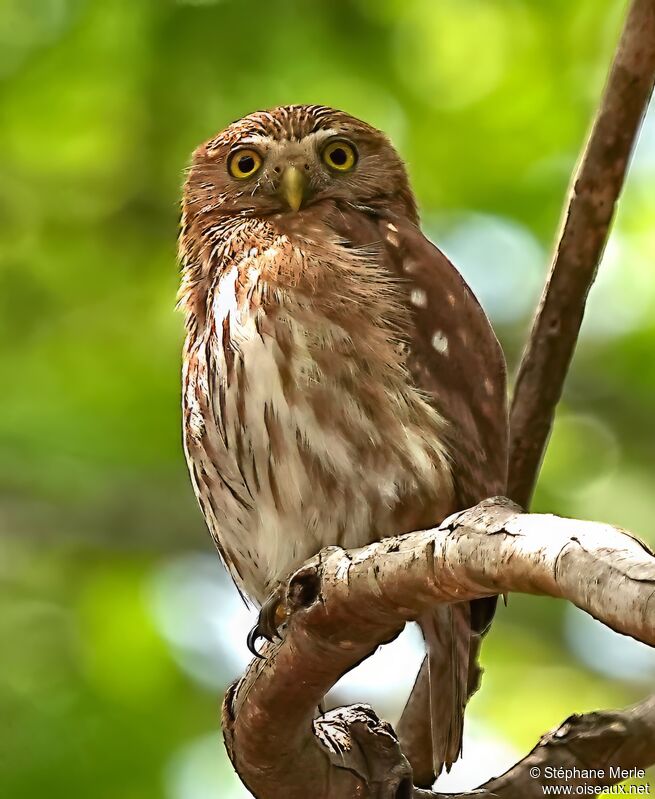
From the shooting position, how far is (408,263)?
3.97 metres

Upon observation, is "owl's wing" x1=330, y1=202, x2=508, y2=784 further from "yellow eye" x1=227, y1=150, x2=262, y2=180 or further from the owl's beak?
"yellow eye" x1=227, y1=150, x2=262, y2=180

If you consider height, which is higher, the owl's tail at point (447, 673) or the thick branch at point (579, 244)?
the thick branch at point (579, 244)

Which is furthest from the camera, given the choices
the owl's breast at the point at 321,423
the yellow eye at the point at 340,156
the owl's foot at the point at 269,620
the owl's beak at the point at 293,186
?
the yellow eye at the point at 340,156

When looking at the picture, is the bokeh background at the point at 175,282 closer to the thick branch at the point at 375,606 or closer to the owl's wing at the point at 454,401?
the owl's wing at the point at 454,401

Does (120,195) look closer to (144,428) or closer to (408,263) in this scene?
(144,428)

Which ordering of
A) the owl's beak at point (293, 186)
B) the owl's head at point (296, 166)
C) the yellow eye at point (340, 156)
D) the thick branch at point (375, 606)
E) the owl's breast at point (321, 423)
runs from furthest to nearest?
the yellow eye at point (340, 156) → the owl's head at point (296, 166) → the owl's beak at point (293, 186) → the owl's breast at point (321, 423) → the thick branch at point (375, 606)

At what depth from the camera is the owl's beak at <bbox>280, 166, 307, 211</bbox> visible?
4.14 metres

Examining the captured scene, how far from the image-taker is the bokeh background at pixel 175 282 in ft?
18.6

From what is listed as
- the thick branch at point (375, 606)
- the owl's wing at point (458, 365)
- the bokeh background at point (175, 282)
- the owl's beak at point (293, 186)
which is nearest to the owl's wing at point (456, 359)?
the owl's wing at point (458, 365)

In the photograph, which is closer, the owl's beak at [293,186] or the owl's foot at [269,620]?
the owl's foot at [269,620]

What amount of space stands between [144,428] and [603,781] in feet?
9.51

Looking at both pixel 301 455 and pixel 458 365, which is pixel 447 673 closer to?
pixel 301 455

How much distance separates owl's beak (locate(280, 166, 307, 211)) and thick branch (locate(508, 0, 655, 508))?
2.60 feet

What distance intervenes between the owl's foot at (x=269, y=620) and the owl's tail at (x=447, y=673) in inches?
16.3
